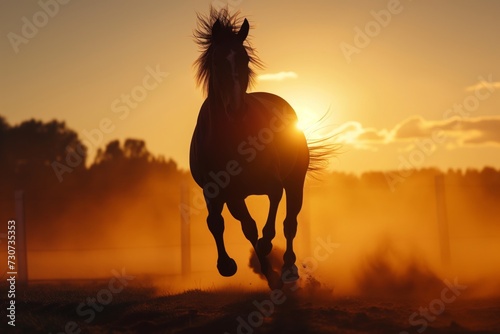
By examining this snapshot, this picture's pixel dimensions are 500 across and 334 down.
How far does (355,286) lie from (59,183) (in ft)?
121

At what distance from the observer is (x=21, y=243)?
14922 millimetres

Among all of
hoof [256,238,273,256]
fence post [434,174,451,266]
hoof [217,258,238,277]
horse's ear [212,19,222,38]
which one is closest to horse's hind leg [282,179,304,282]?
hoof [256,238,273,256]

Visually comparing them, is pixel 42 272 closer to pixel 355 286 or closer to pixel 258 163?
pixel 355 286

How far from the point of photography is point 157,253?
1182 inches

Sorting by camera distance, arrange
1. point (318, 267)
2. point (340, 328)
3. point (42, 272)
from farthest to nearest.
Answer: point (42, 272) → point (318, 267) → point (340, 328)

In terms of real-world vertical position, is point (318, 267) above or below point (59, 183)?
below

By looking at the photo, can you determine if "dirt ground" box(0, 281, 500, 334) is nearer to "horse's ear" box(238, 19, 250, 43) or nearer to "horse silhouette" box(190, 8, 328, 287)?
"horse silhouette" box(190, 8, 328, 287)

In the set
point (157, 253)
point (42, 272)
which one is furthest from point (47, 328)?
point (157, 253)

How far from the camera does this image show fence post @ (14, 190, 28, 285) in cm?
1464

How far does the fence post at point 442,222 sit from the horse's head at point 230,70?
919 centimetres

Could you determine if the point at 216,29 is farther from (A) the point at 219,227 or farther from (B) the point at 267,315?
(B) the point at 267,315

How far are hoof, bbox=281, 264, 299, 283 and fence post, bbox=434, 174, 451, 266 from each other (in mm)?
7220

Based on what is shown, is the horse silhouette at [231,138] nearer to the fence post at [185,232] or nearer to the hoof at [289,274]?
the hoof at [289,274]

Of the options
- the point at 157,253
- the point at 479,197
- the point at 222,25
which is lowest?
the point at 157,253
